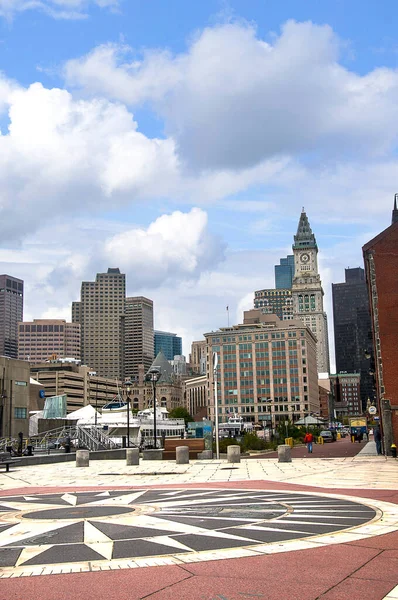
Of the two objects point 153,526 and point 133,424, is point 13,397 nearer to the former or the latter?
point 133,424

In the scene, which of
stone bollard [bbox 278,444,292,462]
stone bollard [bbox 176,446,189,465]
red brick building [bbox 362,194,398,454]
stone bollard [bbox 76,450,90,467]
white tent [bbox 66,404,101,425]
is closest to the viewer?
stone bollard [bbox 278,444,292,462]

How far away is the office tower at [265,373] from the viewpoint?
161 m

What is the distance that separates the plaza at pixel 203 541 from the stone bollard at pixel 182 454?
13.1m

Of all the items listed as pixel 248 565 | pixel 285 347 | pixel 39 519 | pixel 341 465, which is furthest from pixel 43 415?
pixel 248 565

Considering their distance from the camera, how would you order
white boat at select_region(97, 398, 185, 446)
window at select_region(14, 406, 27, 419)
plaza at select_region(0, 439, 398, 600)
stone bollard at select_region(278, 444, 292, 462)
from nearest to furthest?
plaza at select_region(0, 439, 398, 600)
stone bollard at select_region(278, 444, 292, 462)
window at select_region(14, 406, 27, 419)
white boat at select_region(97, 398, 185, 446)

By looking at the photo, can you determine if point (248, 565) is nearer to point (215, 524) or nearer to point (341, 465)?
point (215, 524)

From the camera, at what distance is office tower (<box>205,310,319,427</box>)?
528 feet

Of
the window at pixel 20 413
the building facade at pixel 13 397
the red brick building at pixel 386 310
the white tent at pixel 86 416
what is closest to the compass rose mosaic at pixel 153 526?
the red brick building at pixel 386 310

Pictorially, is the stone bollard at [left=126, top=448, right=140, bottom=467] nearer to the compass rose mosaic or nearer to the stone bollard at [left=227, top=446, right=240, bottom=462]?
the stone bollard at [left=227, top=446, right=240, bottom=462]

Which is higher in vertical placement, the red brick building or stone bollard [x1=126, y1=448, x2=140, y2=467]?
the red brick building

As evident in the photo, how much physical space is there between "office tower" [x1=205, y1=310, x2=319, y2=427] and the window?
8005 centimetres

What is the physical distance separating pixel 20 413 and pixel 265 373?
8870 centimetres

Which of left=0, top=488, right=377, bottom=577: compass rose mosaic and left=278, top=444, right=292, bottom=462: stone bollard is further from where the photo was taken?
left=278, top=444, right=292, bottom=462: stone bollard

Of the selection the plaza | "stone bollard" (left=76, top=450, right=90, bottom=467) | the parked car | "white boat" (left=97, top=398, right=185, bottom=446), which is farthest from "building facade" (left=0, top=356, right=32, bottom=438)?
the plaza
